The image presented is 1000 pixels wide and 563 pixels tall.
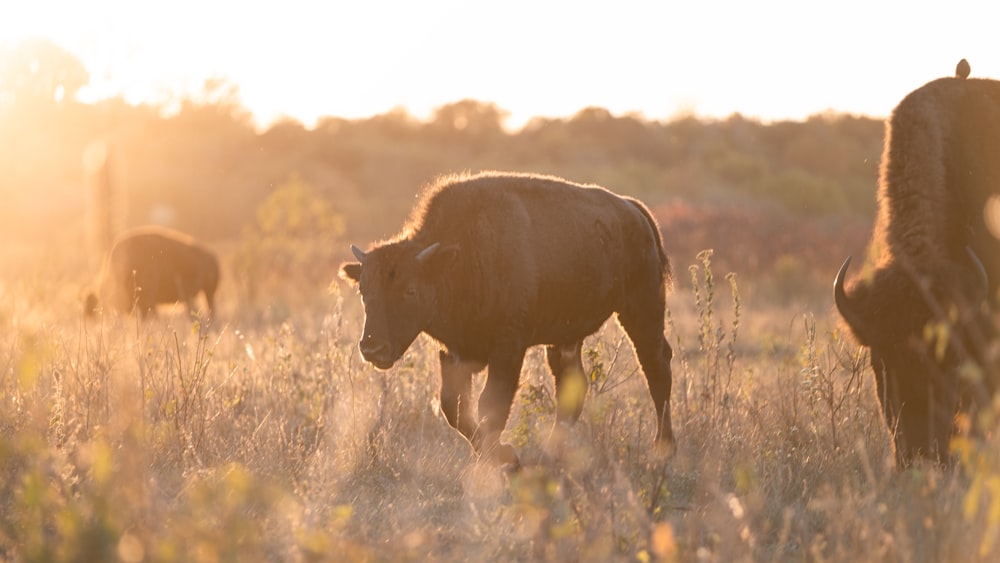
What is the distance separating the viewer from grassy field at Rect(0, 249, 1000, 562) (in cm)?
431

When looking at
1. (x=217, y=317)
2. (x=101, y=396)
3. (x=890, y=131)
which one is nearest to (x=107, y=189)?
(x=217, y=317)

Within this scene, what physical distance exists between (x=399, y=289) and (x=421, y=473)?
1217 millimetres

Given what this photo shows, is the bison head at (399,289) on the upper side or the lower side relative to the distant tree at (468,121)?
lower

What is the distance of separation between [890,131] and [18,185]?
52.9 meters

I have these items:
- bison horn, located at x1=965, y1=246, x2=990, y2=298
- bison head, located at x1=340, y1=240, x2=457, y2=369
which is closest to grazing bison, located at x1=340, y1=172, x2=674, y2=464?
bison head, located at x1=340, y1=240, x2=457, y2=369

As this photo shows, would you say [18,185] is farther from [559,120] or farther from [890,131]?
[890,131]

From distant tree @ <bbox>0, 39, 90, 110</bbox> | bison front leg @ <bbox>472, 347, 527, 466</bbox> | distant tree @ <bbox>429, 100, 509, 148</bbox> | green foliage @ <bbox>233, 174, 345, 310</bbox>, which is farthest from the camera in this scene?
distant tree @ <bbox>429, 100, 509, 148</bbox>

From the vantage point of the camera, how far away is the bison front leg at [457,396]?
22.1ft

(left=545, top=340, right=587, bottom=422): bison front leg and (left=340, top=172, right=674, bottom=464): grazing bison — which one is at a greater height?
(left=340, top=172, right=674, bottom=464): grazing bison

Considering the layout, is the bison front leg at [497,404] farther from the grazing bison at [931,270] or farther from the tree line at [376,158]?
the tree line at [376,158]

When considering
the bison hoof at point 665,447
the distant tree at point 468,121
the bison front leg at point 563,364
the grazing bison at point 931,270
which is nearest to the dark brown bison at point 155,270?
the bison front leg at point 563,364

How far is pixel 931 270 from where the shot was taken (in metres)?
6.23

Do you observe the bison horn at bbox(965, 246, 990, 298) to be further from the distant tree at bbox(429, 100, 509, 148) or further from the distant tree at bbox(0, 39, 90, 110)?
the distant tree at bbox(429, 100, 509, 148)

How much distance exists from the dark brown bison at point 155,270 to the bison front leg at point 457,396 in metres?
9.55
